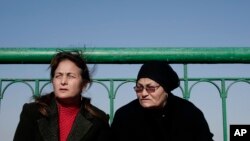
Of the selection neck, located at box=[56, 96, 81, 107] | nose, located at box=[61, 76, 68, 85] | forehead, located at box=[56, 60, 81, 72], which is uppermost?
forehead, located at box=[56, 60, 81, 72]

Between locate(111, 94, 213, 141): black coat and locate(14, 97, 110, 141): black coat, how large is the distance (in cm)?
10

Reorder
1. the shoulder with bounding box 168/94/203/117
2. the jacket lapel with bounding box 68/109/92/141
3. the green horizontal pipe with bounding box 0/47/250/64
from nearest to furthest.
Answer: the green horizontal pipe with bounding box 0/47/250/64, the jacket lapel with bounding box 68/109/92/141, the shoulder with bounding box 168/94/203/117

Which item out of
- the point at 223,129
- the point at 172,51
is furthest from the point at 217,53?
the point at 223,129

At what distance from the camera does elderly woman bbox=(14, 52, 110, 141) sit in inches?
97.0

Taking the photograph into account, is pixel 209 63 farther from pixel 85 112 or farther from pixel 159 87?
pixel 85 112

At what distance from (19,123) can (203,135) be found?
124 centimetres

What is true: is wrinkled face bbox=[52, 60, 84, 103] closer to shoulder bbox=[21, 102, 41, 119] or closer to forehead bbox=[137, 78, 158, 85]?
shoulder bbox=[21, 102, 41, 119]

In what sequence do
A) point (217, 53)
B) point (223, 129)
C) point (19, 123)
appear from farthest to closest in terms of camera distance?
1. point (19, 123)
2. point (223, 129)
3. point (217, 53)

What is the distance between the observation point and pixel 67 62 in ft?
8.52

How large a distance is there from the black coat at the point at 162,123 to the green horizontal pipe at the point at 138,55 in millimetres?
504

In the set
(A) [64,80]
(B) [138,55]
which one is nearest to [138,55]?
(B) [138,55]

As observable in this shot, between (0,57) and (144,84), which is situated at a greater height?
(0,57)

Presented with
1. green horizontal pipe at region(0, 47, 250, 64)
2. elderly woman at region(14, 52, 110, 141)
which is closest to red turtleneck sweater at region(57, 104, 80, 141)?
elderly woman at region(14, 52, 110, 141)

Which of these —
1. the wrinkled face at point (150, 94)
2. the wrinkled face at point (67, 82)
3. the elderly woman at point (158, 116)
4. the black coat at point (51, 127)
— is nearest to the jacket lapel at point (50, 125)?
the black coat at point (51, 127)
